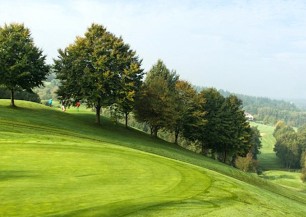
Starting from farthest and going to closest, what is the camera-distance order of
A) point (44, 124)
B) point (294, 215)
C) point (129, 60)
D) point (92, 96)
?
point (129, 60)
point (92, 96)
point (44, 124)
point (294, 215)

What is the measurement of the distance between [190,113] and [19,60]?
29.6 meters

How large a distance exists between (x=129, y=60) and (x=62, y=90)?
35.6 feet

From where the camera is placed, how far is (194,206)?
12.8m

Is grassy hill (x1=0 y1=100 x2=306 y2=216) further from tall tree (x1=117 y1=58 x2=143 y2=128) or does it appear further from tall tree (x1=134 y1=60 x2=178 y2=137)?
tall tree (x1=134 y1=60 x2=178 y2=137)

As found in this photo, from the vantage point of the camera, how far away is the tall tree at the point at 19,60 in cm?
4491

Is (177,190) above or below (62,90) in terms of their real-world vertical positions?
below

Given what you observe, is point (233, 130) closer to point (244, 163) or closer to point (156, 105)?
point (156, 105)

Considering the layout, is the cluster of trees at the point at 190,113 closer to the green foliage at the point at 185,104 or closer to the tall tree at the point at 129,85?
the green foliage at the point at 185,104

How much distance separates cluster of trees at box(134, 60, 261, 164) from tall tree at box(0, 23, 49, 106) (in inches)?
604

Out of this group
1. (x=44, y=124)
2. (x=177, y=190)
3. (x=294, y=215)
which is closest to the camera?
(x=177, y=190)

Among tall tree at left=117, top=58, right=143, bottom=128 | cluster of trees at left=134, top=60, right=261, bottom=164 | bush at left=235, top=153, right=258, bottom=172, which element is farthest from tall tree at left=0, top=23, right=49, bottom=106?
bush at left=235, top=153, right=258, bottom=172

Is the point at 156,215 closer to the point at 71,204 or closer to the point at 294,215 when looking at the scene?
the point at 71,204

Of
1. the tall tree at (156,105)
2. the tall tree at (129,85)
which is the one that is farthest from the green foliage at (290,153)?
the tall tree at (129,85)

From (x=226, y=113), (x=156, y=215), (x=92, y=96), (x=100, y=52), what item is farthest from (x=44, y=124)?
(x=226, y=113)
